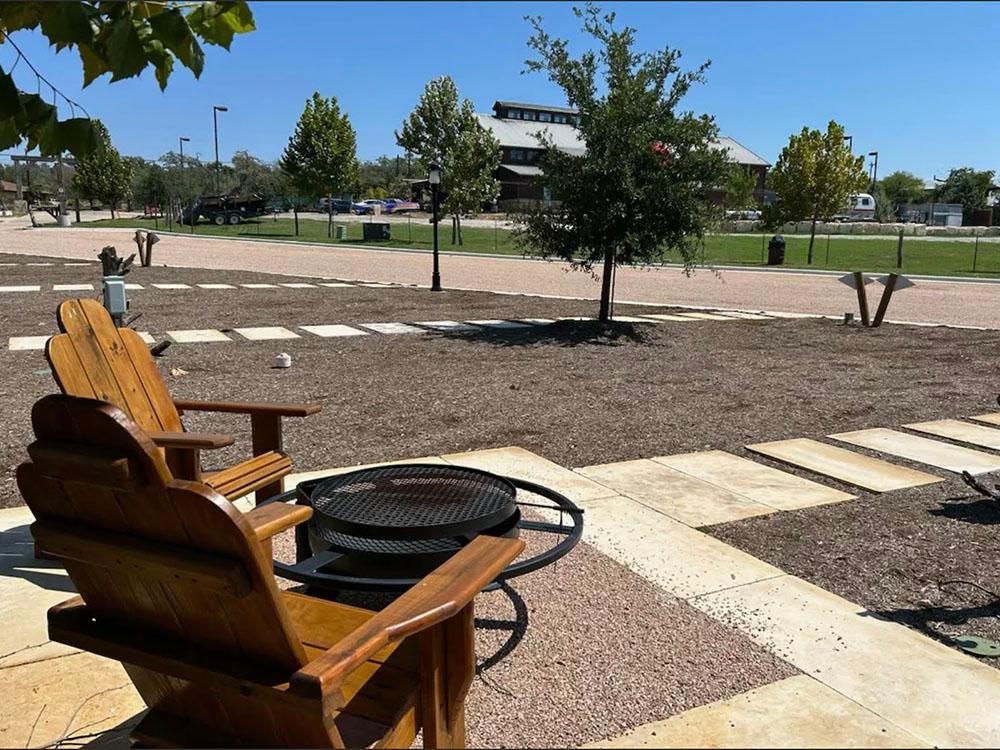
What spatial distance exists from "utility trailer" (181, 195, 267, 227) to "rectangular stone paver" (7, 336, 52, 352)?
43.3m

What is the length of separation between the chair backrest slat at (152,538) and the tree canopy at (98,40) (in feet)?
3.18

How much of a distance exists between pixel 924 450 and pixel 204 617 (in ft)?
19.5

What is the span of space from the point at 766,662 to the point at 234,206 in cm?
5507

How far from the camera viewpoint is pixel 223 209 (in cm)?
5275

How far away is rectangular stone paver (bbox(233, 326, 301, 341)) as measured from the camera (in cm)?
1130

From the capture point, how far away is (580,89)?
12.3 m

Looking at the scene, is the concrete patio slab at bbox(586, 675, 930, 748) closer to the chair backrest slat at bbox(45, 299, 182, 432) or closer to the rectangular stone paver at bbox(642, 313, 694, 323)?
the chair backrest slat at bbox(45, 299, 182, 432)

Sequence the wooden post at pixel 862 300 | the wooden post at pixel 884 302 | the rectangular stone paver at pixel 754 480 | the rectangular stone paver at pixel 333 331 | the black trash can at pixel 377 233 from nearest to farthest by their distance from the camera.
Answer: the rectangular stone paver at pixel 754 480 → the rectangular stone paver at pixel 333 331 → the wooden post at pixel 884 302 → the wooden post at pixel 862 300 → the black trash can at pixel 377 233

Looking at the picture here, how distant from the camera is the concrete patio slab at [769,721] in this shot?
98.6 inches

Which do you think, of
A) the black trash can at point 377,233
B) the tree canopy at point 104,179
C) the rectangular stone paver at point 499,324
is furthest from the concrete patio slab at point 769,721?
the tree canopy at point 104,179

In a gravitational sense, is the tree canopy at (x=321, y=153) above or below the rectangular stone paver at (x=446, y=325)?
above

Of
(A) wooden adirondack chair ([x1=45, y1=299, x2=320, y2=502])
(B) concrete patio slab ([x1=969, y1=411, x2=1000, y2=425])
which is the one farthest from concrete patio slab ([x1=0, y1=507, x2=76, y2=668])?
(B) concrete patio slab ([x1=969, y1=411, x2=1000, y2=425])

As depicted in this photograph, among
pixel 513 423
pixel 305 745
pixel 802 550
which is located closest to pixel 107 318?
pixel 305 745

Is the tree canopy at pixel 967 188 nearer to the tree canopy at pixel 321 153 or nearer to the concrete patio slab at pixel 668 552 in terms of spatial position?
the tree canopy at pixel 321 153
